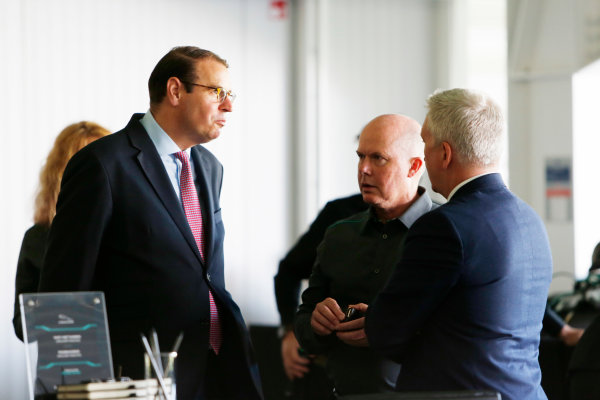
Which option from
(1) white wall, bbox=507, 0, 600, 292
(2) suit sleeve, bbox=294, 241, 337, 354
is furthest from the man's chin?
(1) white wall, bbox=507, 0, 600, 292

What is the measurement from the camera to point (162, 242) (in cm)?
254

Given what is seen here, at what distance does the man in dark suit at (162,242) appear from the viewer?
2469mm

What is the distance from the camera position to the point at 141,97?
18.7ft

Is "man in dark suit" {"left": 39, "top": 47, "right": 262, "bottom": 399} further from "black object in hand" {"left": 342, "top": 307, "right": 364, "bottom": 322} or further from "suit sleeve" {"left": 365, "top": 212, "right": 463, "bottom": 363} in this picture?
"suit sleeve" {"left": 365, "top": 212, "right": 463, "bottom": 363}

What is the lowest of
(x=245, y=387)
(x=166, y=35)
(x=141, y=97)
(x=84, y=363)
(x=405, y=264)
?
(x=245, y=387)

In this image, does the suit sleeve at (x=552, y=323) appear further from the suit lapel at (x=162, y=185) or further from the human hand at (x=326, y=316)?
the suit lapel at (x=162, y=185)

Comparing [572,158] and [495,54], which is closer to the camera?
[572,158]

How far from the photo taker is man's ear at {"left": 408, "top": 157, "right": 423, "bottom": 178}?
8.87 feet

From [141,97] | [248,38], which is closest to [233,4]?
[248,38]

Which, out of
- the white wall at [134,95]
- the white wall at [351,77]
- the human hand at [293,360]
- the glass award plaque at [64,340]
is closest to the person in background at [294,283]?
the human hand at [293,360]

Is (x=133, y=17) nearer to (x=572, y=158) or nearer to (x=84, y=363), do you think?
(x=572, y=158)

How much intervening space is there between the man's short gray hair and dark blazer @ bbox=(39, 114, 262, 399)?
85 cm

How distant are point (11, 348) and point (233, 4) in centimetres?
296

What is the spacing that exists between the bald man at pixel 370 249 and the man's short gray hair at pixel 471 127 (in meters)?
0.44
